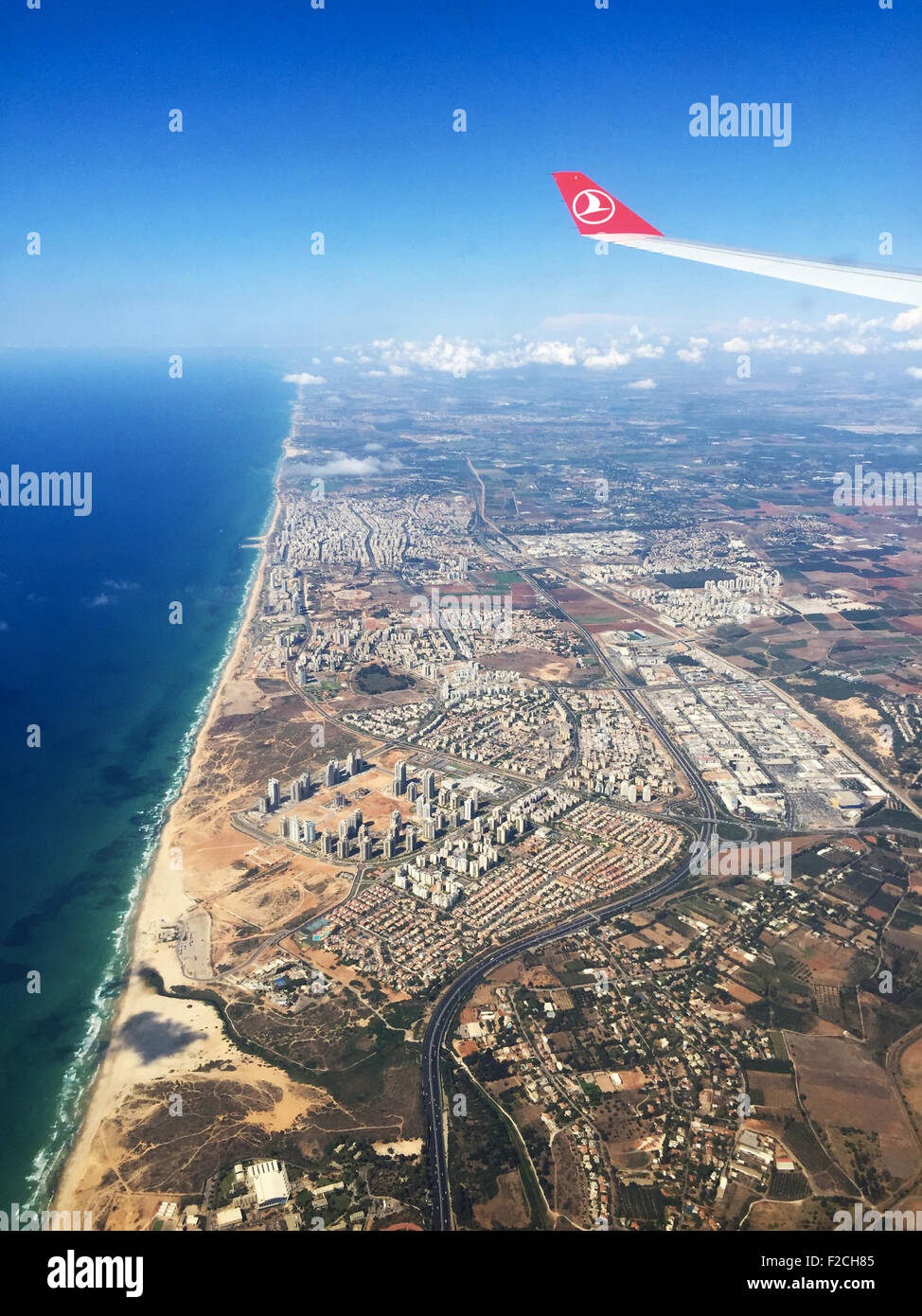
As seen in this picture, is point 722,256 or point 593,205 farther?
point 593,205

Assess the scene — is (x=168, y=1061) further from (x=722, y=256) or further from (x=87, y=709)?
(x=87, y=709)

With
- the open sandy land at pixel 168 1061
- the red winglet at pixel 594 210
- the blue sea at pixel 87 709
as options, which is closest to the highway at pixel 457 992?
the open sandy land at pixel 168 1061

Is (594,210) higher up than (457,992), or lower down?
higher up

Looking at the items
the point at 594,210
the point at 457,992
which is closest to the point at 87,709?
the point at 457,992

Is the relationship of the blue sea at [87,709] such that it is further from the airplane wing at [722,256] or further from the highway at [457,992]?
the airplane wing at [722,256]

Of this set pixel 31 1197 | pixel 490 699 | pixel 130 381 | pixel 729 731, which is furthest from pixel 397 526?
pixel 130 381

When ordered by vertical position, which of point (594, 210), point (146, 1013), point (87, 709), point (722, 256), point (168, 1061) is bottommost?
point (168, 1061)
